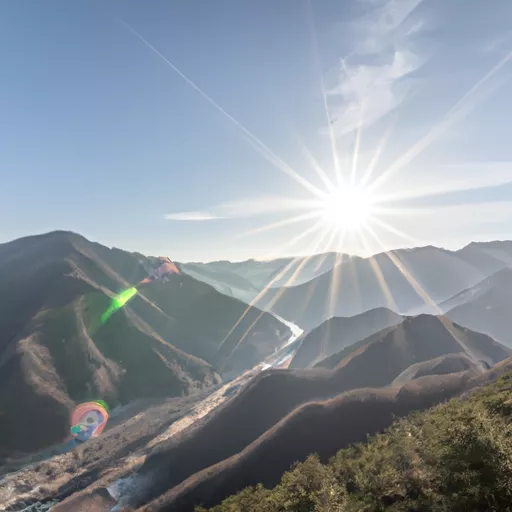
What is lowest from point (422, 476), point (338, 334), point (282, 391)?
point (338, 334)

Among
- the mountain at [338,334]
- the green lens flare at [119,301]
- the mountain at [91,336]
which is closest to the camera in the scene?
the mountain at [91,336]

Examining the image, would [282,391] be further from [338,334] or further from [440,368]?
[338,334]

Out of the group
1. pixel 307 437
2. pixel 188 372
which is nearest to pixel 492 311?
pixel 188 372

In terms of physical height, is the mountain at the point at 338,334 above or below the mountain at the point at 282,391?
below

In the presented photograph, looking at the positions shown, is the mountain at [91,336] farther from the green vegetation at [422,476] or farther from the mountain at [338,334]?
the green vegetation at [422,476]

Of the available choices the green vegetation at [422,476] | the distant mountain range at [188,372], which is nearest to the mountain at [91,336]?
the distant mountain range at [188,372]

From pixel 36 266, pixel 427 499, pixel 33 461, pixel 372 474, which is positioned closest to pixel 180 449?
pixel 33 461

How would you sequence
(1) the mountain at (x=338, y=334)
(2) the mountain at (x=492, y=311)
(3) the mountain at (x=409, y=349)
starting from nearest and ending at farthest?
(3) the mountain at (x=409, y=349) < (1) the mountain at (x=338, y=334) < (2) the mountain at (x=492, y=311)
